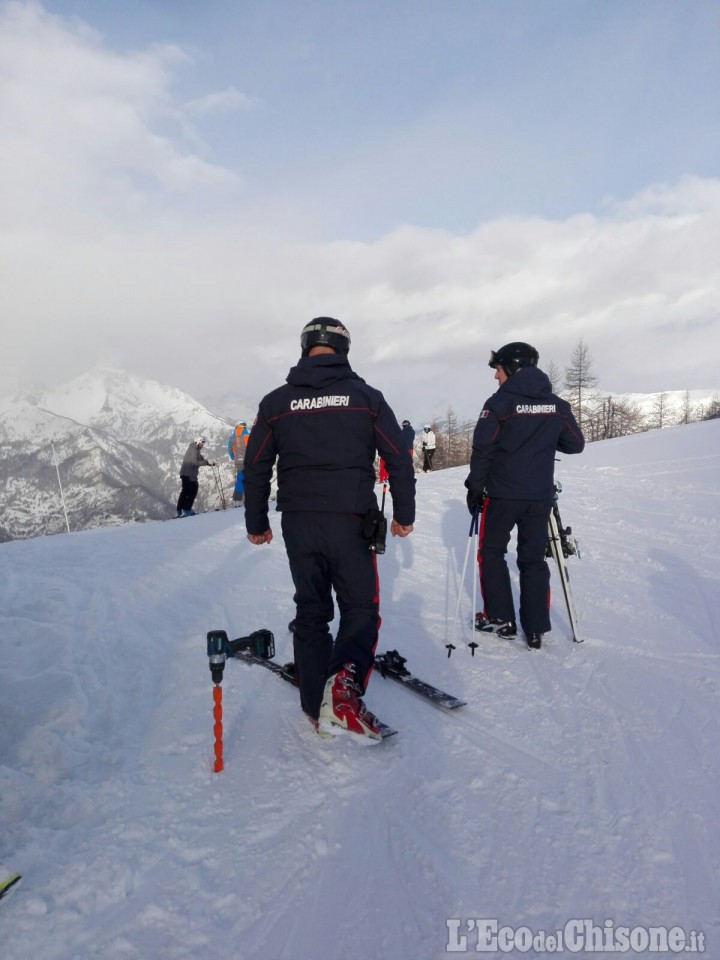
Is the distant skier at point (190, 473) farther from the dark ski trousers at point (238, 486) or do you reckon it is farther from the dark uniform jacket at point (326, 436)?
the dark uniform jacket at point (326, 436)

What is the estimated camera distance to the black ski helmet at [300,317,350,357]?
3562mm

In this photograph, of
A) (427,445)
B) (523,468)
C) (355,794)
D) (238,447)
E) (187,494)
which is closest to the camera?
(355,794)

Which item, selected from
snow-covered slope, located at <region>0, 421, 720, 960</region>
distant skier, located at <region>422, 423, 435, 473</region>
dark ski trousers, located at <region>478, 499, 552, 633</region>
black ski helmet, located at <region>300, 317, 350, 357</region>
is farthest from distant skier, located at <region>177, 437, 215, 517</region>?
black ski helmet, located at <region>300, 317, 350, 357</region>

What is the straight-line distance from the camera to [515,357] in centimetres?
503

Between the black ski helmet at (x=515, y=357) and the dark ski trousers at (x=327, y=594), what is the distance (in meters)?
2.46

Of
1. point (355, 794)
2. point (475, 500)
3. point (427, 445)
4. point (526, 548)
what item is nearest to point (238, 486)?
point (475, 500)

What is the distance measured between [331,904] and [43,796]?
5.42ft

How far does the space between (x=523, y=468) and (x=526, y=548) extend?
70 centimetres

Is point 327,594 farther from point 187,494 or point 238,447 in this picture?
point 187,494

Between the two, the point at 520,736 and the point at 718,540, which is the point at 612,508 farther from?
the point at 520,736

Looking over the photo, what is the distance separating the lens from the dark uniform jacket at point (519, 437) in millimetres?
4785

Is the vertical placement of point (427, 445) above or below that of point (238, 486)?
above

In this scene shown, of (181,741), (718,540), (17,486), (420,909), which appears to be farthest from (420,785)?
(17,486)

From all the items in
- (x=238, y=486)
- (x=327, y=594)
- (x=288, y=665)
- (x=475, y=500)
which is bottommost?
(x=288, y=665)
